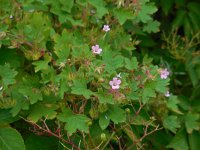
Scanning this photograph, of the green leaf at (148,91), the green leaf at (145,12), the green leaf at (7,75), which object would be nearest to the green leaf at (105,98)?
the green leaf at (148,91)

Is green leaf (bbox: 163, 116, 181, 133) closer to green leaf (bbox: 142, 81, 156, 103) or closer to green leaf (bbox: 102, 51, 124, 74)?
green leaf (bbox: 142, 81, 156, 103)

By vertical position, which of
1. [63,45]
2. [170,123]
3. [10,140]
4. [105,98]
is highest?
[63,45]

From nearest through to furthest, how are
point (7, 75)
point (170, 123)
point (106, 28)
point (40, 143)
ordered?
1. point (7, 75)
2. point (40, 143)
3. point (106, 28)
4. point (170, 123)

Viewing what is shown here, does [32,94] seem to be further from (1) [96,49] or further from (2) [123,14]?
(2) [123,14]

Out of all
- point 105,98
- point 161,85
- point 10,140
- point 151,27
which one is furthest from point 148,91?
point 151,27

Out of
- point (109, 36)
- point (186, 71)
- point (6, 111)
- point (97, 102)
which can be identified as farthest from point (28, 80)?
point (186, 71)

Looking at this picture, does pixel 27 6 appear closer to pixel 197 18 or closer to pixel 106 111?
pixel 106 111

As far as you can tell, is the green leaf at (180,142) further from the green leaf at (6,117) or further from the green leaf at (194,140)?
the green leaf at (6,117)

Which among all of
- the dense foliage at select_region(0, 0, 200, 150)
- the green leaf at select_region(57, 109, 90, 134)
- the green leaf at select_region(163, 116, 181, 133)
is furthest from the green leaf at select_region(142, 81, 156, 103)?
the green leaf at select_region(163, 116, 181, 133)
